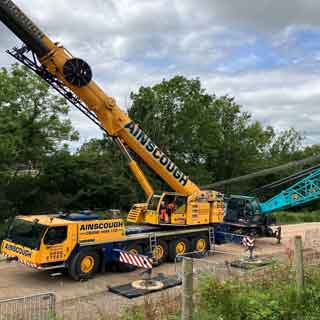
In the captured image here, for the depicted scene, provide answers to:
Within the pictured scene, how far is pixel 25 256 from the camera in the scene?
1212 cm

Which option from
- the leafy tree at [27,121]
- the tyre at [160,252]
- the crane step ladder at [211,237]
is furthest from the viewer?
the leafy tree at [27,121]

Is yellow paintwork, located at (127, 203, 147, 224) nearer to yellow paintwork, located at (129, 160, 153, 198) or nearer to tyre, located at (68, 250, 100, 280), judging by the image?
yellow paintwork, located at (129, 160, 153, 198)

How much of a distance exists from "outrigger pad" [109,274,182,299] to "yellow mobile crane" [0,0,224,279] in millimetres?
1639

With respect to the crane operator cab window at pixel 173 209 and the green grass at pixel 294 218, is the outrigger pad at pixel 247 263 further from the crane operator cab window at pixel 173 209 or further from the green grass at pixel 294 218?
the green grass at pixel 294 218

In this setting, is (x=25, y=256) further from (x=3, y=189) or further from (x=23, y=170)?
(x=23, y=170)

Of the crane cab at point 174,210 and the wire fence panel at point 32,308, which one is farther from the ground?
the crane cab at point 174,210

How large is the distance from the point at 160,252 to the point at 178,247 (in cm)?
98

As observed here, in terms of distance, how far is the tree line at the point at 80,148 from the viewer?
22.3 meters

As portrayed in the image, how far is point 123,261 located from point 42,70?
6977 mm

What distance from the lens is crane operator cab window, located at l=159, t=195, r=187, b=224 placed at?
1609cm

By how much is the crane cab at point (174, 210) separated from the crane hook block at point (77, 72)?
5.42 m

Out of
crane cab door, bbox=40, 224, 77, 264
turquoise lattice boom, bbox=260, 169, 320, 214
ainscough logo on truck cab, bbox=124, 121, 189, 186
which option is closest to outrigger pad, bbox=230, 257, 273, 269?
ainscough logo on truck cab, bbox=124, 121, 189, 186

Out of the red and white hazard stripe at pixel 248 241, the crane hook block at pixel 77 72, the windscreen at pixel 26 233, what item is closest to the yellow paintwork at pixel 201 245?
the red and white hazard stripe at pixel 248 241

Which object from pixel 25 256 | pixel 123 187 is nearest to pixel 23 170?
pixel 123 187
